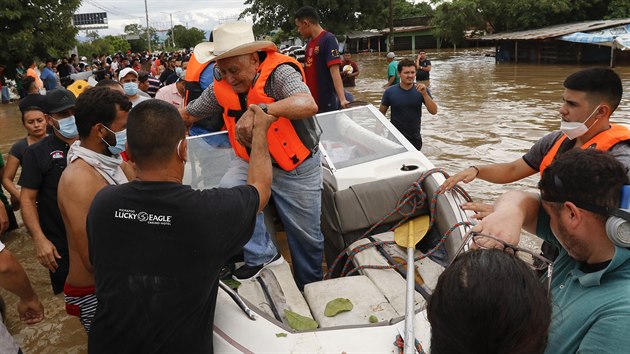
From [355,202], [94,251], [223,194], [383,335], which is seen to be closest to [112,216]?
[94,251]

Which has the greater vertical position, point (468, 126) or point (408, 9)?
point (408, 9)

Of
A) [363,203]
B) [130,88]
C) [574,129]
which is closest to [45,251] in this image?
[363,203]

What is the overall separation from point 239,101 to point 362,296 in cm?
134

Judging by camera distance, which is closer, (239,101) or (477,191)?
(239,101)

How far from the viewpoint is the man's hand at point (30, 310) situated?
2.46 m

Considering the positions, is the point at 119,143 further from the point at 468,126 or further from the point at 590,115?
the point at 468,126

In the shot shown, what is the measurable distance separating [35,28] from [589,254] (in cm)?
2218

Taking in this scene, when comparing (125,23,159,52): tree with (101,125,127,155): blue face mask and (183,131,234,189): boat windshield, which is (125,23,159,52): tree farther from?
Answer: (101,125,127,155): blue face mask

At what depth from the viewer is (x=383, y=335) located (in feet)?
6.57

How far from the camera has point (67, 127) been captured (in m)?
3.15

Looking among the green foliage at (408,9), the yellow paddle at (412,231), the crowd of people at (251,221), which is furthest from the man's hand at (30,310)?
the green foliage at (408,9)

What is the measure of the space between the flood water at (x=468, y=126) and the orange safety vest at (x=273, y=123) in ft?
7.79

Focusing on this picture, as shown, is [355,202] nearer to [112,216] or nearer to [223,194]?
[223,194]

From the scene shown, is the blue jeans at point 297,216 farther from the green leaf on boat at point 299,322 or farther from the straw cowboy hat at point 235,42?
the straw cowboy hat at point 235,42
